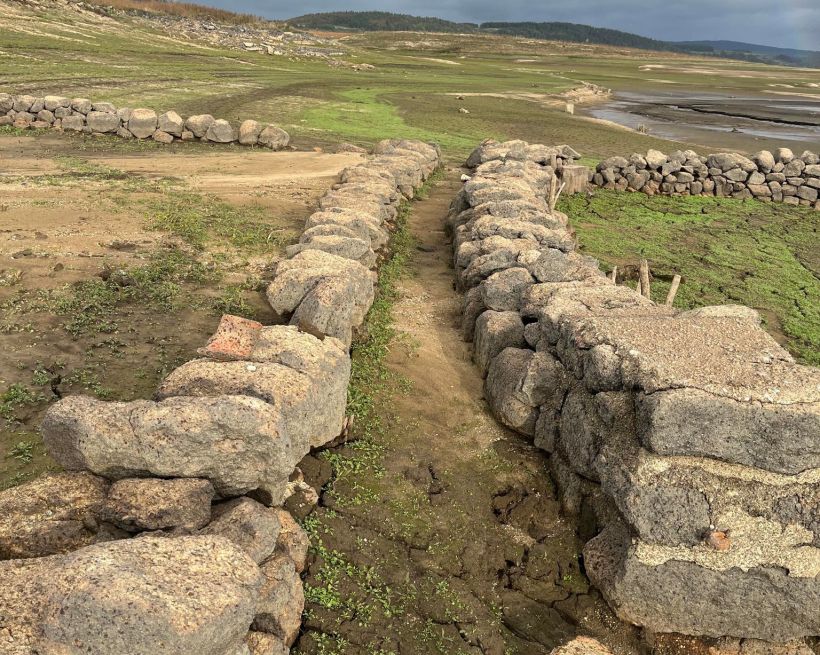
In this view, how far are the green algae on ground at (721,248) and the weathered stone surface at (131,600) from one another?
9985 millimetres

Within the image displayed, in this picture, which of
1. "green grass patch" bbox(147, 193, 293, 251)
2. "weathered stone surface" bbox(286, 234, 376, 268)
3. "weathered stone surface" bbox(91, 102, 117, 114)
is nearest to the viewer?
"weathered stone surface" bbox(286, 234, 376, 268)

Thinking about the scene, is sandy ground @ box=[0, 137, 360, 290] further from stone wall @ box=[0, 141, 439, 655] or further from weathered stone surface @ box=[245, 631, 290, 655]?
weathered stone surface @ box=[245, 631, 290, 655]

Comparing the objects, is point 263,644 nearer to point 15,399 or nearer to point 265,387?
point 265,387

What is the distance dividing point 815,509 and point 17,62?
39.9 m

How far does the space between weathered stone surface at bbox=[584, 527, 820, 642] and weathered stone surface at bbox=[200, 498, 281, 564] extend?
2979 millimetres

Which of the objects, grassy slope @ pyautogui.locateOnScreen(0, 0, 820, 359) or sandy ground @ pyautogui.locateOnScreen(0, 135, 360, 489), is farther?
grassy slope @ pyautogui.locateOnScreen(0, 0, 820, 359)

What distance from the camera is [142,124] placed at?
2162 cm

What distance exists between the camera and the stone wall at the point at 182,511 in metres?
3.60

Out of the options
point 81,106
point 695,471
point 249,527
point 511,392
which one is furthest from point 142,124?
point 695,471

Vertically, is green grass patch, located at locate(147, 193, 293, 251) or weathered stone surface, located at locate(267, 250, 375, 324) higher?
weathered stone surface, located at locate(267, 250, 375, 324)

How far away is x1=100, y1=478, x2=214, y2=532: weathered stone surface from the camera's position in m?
4.73

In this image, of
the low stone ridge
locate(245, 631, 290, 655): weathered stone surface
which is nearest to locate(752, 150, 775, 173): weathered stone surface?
the low stone ridge

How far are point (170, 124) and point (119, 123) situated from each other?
1.72 metres

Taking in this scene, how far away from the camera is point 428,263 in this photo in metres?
13.5
